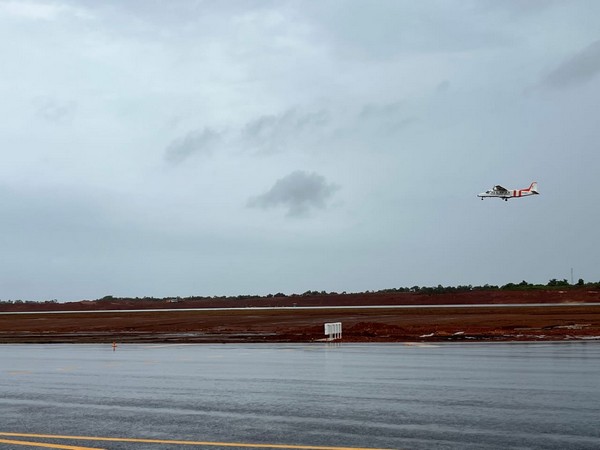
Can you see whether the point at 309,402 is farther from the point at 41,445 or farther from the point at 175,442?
the point at 41,445

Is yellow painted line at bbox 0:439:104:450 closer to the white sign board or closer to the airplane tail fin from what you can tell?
the white sign board

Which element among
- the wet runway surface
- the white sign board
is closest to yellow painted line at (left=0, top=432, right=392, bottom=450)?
the wet runway surface

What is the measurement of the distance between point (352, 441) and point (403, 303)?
102 metres

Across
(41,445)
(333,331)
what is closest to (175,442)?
(41,445)

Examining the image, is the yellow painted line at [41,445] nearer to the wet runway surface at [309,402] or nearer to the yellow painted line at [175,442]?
the wet runway surface at [309,402]

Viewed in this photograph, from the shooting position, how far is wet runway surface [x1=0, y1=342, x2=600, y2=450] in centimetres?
1205

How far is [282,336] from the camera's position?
4872cm

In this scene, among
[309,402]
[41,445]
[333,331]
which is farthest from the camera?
[333,331]

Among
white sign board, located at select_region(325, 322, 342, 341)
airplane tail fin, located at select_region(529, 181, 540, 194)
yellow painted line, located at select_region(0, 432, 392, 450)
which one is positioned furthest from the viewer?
airplane tail fin, located at select_region(529, 181, 540, 194)

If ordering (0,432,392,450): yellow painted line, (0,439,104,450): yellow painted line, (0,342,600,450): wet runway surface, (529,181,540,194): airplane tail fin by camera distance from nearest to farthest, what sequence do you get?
(0,432,392,450): yellow painted line
(0,439,104,450): yellow painted line
(0,342,600,450): wet runway surface
(529,181,540,194): airplane tail fin

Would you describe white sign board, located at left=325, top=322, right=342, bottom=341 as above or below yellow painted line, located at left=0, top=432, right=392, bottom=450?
above

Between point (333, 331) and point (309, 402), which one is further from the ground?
point (333, 331)

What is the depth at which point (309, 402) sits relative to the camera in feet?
53.9

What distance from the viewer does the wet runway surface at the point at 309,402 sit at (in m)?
12.0
